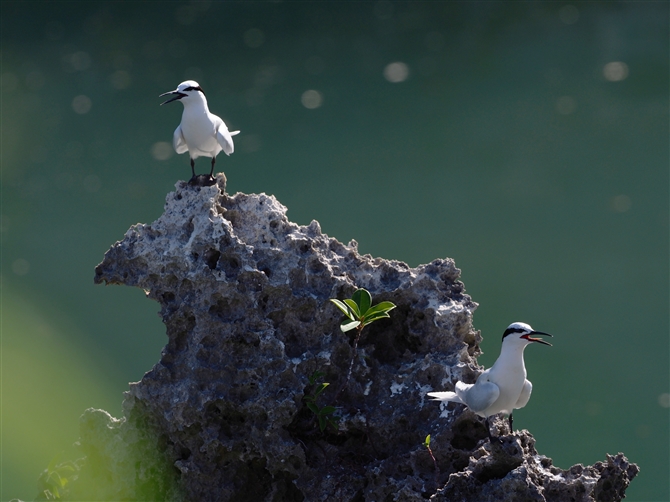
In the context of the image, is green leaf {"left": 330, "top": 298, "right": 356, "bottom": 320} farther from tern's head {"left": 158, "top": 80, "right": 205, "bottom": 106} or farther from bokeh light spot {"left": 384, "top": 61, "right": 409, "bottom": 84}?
bokeh light spot {"left": 384, "top": 61, "right": 409, "bottom": 84}

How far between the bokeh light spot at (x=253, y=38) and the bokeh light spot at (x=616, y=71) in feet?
6.61

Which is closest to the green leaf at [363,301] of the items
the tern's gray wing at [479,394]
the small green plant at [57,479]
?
the tern's gray wing at [479,394]

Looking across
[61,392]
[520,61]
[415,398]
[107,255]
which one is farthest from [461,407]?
[520,61]

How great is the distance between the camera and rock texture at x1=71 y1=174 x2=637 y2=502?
2.04 meters

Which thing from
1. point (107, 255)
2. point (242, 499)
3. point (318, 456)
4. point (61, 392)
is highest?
point (61, 392)

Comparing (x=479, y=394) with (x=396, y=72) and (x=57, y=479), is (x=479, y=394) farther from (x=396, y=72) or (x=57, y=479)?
(x=396, y=72)

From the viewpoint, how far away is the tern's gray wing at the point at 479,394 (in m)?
1.93

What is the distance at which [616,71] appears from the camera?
17.3 ft

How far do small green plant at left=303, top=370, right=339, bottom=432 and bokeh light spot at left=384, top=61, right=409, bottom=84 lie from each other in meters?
3.55

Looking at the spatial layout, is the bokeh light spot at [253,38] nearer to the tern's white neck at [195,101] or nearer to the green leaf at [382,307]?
the tern's white neck at [195,101]

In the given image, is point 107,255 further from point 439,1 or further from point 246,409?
point 439,1

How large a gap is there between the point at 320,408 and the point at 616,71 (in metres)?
3.85

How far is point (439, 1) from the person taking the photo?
5.55 m

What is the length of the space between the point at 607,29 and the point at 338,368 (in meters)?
3.95
